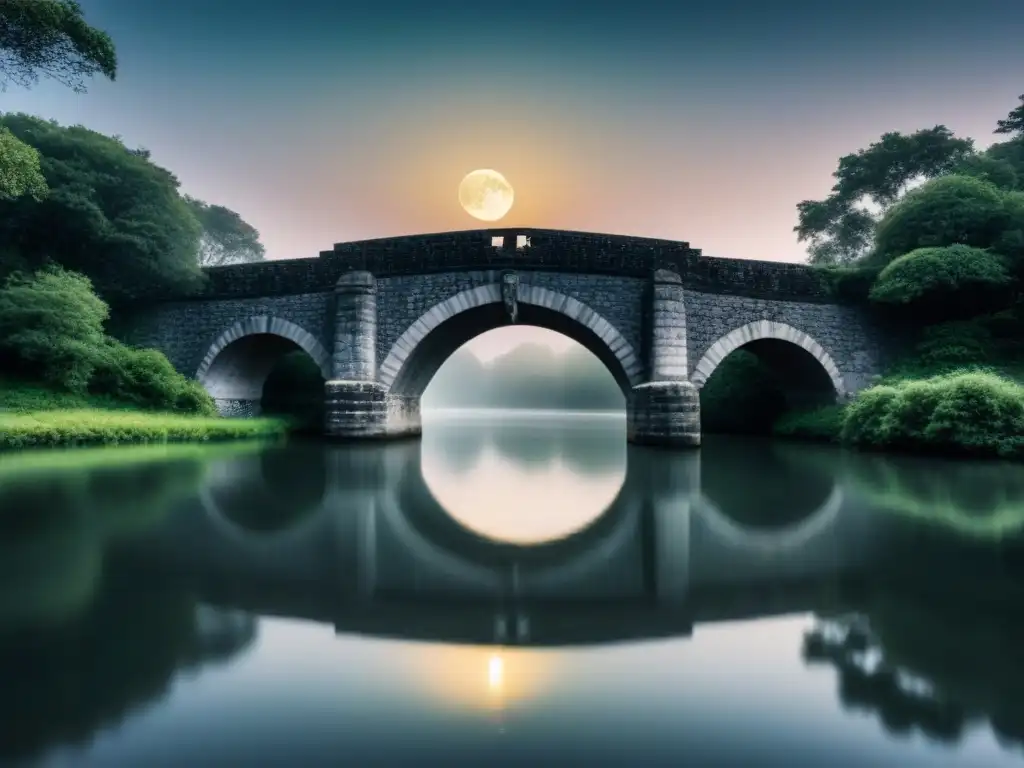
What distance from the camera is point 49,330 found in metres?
15.2

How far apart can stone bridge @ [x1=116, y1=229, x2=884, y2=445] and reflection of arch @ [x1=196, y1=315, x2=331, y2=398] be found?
72 mm

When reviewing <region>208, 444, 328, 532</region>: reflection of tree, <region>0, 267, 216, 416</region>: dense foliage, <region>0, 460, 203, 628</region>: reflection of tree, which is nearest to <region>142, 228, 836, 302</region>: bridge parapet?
<region>0, 267, 216, 416</region>: dense foliage

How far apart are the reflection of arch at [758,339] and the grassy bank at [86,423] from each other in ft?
42.2

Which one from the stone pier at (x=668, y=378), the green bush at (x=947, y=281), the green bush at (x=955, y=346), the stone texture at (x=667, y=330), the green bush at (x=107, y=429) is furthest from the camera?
the green bush at (x=955, y=346)

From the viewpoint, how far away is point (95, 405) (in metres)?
15.5

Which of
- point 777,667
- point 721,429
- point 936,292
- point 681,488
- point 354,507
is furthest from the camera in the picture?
point 721,429

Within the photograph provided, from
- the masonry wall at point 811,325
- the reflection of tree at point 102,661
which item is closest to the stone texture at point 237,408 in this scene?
the masonry wall at point 811,325

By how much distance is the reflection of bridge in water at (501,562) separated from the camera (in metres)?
3.64

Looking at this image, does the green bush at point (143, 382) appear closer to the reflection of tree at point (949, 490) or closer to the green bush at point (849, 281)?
the reflection of tree at point (949, 490)

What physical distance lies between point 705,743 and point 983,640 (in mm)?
2015

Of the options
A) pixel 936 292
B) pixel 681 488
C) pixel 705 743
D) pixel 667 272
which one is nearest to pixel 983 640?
pixel 705 743

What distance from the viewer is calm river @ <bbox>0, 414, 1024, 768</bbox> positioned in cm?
230

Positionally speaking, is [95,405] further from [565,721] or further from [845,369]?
[845,369]

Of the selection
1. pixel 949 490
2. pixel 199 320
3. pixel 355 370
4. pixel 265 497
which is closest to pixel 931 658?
pixel 949 490
